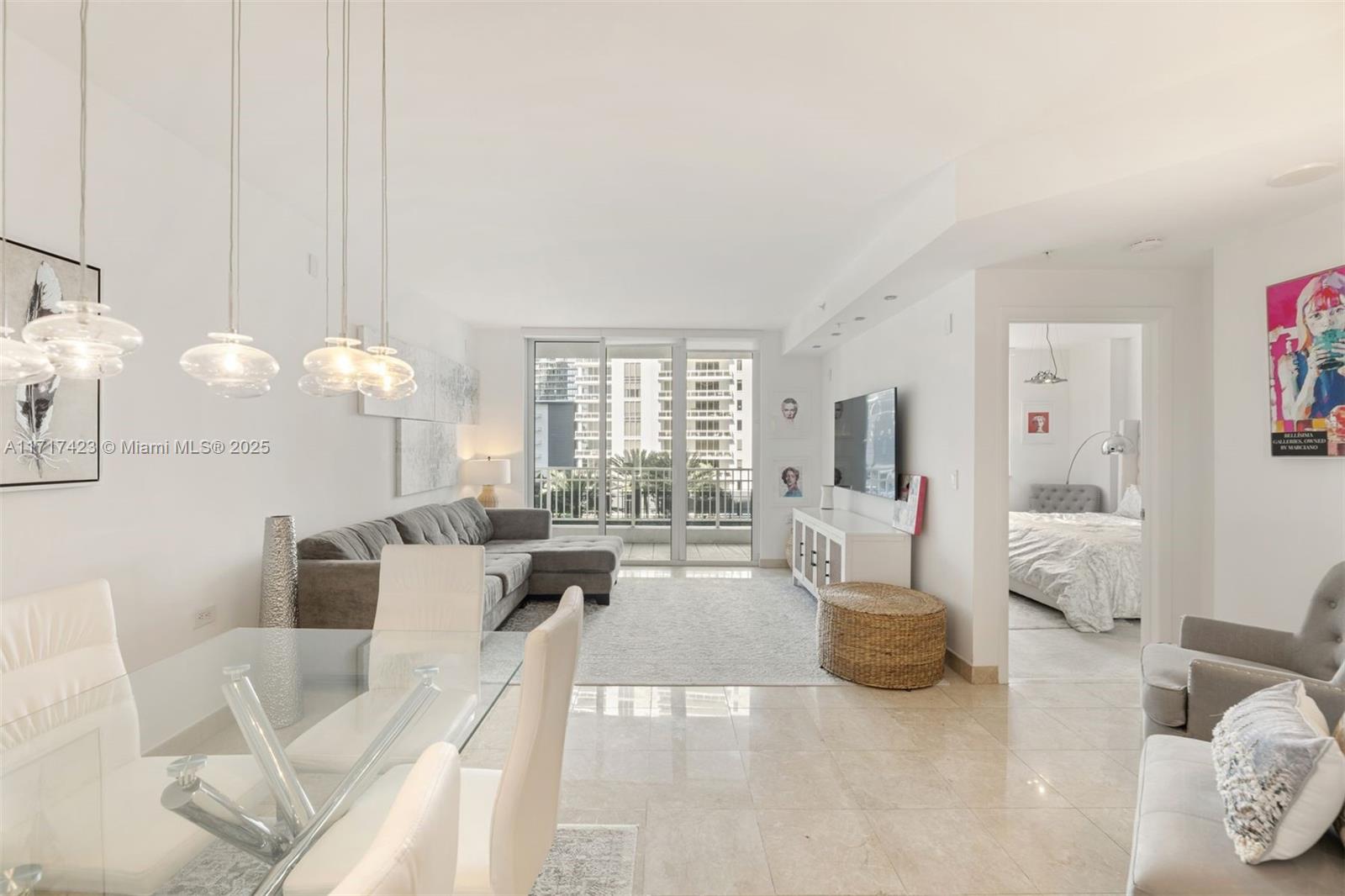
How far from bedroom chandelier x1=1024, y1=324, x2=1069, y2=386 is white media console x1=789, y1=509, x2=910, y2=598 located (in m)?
3.25

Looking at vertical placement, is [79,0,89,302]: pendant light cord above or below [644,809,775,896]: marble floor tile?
above

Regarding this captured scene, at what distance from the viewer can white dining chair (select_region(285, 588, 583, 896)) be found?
1.31 metres

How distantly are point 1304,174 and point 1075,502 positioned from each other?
20.3ft

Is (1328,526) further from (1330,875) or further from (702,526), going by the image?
(702,526)

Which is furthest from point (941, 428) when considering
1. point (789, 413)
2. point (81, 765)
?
point (81, 765)

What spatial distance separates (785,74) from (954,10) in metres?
0.54

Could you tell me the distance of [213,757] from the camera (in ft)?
4.95

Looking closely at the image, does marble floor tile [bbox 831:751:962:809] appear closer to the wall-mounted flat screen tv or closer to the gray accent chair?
the gray accent chair

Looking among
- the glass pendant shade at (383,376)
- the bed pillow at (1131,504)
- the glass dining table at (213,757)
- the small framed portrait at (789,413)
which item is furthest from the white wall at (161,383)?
the bed pillow at (1131,504)

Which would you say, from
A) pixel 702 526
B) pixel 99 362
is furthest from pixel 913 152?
pixel 702 526

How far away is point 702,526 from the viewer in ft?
26.0

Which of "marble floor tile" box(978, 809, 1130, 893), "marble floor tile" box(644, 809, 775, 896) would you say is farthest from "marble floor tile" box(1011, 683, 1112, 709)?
"marble floor tile" box(644, 809, 775, 896)

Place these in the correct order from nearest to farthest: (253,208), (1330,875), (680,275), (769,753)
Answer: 1. (1330,875)
2. (769,753)
3. (253,208)
4. (680,275)

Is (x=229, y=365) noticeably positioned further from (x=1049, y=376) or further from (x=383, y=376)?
(x=1049, y=376)
